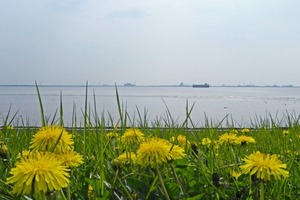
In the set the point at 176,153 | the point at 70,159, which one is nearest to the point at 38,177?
the point at 70,159

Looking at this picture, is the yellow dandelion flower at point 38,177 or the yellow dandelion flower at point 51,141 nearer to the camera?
the yellow dandelion flower at point 38,177

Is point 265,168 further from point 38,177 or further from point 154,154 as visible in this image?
point 38,177

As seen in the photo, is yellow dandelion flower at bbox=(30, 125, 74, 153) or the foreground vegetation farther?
yellow dandelion flower at bbox=(30, 125, 74, 153)

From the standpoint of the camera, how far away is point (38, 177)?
674mm

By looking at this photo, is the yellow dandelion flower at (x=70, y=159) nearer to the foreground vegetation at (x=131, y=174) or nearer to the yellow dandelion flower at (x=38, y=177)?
the foreground vegetation at (x=131, y=174)

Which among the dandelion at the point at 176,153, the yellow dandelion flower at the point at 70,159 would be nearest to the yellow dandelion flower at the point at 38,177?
the yellow dandelion flower at the point at 70,159

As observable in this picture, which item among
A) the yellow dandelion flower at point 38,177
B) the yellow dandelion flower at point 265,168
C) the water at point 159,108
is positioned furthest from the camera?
the water at point 159,108

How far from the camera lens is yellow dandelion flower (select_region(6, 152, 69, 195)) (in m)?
0.67

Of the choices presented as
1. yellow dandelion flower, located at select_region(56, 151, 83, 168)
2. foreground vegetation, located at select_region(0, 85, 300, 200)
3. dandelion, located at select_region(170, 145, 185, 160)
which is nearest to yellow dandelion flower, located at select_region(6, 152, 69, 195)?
foreground vegetation, located at select_region(0, 85, 300, 200)

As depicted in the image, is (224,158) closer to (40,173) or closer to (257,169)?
(257,169)

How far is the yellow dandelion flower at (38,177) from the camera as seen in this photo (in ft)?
2.18

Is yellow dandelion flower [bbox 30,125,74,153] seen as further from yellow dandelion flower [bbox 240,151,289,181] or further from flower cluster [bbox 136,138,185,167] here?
yellow dandelion flower [bbox 240,151,289,181]

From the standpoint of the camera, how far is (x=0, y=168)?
4.57ft

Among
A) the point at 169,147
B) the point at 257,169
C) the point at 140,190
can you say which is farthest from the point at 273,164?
the point at 140,190
